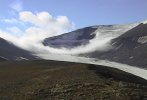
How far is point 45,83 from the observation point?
61.2 m

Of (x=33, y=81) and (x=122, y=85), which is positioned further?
(x=33, y=81)

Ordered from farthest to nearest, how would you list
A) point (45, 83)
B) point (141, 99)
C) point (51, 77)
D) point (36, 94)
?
point (51, 77)
point (45, 83)
point (36, 94)
point (141, 99)

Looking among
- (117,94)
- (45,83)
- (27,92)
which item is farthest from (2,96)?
(117,94)

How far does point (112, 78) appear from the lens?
206 feet

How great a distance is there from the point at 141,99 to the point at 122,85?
271 inches

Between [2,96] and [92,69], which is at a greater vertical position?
[92,69]

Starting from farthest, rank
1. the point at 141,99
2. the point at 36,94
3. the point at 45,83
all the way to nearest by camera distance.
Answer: the point at 45,83, the point at 36,94, the point at 141,99

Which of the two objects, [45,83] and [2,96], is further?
[45,83]

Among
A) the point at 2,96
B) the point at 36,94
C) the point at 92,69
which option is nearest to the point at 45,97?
the point at 36,94

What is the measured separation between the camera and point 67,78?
62.7 m

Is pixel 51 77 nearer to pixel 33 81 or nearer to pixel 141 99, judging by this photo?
pixel 33 81

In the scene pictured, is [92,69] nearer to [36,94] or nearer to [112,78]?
[112,78]

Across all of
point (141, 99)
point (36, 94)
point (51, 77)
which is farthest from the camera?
point (51, 77)

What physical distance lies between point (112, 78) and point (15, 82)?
15657 millimetres
